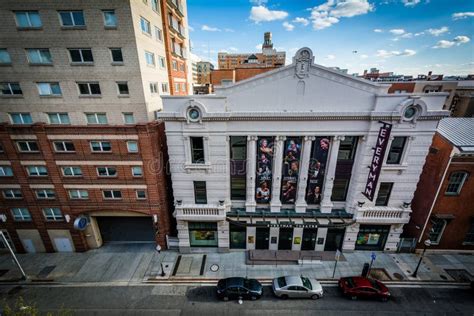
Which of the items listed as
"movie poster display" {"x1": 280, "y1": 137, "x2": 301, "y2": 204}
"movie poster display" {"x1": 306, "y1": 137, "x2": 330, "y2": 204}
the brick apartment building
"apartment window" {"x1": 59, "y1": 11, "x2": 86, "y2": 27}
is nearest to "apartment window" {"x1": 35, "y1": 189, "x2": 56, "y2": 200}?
"apartment window" {"x1": 59, "y1": 11, "x2": 86, "y2": 27}

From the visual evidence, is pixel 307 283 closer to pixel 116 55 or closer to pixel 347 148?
pixel 347 148

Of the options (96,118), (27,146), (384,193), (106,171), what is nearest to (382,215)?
(384,193)

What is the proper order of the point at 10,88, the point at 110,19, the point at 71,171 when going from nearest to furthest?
the point at 110,19
the point at 10,88
the point at 71,171

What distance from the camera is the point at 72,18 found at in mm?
17188

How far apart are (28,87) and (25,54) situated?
2.83 meters

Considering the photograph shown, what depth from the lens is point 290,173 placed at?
19.8 metres

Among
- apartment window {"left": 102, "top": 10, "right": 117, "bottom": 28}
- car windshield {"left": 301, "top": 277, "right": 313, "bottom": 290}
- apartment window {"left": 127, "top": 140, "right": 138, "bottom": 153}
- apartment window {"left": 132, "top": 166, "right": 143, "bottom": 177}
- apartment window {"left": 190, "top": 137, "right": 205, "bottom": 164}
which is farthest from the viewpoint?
apartment window {"left": 132, "top": 166, "right": 143, "bottom": 177}

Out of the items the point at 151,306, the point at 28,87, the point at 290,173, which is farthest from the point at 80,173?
the point at 290,173

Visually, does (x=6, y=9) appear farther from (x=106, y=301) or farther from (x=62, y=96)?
(x=106, y=301)

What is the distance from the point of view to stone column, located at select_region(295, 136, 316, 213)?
18.7 metres

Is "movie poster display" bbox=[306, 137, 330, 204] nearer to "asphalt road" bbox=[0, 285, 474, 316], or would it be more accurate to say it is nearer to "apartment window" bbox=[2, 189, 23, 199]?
"asphalt road" bbox=[0, 285, 474, 316]

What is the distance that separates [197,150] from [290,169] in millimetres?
9364

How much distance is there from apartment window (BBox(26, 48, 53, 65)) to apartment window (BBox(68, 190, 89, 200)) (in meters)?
12.5

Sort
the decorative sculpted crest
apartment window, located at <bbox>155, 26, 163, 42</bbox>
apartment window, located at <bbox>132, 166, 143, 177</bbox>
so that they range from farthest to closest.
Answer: apartment window, located at <bbox>155, 26, 163, 42</bbox>
apartment window, located at <bbox>132, 166, 143, 177</bbox>
the decorative sculpted crest
